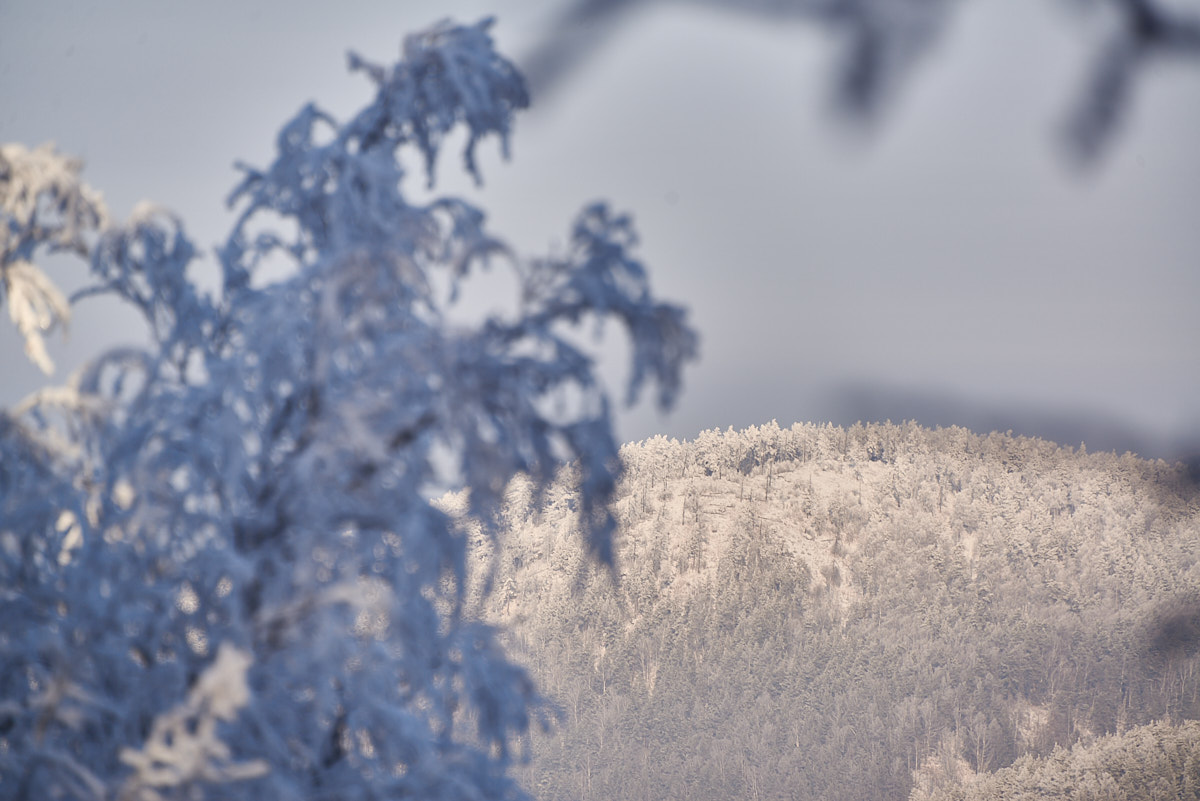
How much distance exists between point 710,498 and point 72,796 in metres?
106

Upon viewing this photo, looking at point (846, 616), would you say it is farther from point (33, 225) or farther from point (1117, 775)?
point (33, 225)

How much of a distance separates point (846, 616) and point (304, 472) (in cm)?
10052

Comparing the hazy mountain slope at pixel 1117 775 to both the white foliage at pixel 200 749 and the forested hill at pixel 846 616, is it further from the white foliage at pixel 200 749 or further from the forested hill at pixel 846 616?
the white foliage at pixel 200 749

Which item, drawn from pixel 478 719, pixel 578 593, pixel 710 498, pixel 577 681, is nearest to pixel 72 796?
pixel 478 719

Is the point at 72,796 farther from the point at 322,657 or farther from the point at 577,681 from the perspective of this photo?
the point at 577,681

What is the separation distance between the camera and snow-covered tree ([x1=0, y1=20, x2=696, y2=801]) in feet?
10.8

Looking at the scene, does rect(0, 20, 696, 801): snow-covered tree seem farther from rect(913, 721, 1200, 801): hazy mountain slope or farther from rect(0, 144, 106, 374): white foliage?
rect(913, 721, 1200, 801): hazy mountain slope

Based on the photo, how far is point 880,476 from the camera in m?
114

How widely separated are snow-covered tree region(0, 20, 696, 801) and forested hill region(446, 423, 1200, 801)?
66306 mm

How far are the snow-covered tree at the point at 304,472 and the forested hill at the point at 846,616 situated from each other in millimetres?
66306

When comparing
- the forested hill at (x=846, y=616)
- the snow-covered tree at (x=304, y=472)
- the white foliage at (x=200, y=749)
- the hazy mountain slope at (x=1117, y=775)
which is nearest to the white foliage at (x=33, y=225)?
the snow-covered tree at (x=304, y=472)

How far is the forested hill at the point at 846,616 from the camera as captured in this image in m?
77.6

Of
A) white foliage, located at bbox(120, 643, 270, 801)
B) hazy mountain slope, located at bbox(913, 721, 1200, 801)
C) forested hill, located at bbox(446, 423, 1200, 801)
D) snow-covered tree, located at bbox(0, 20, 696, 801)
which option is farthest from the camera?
forested hill, located at bbox(446, 423, 1200, 801)

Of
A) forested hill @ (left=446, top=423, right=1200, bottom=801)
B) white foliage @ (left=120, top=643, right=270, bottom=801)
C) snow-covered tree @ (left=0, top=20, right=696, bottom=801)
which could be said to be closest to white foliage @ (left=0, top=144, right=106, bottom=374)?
snow-covered tree @ (left=0, top=20, right=696, bottom=801)
